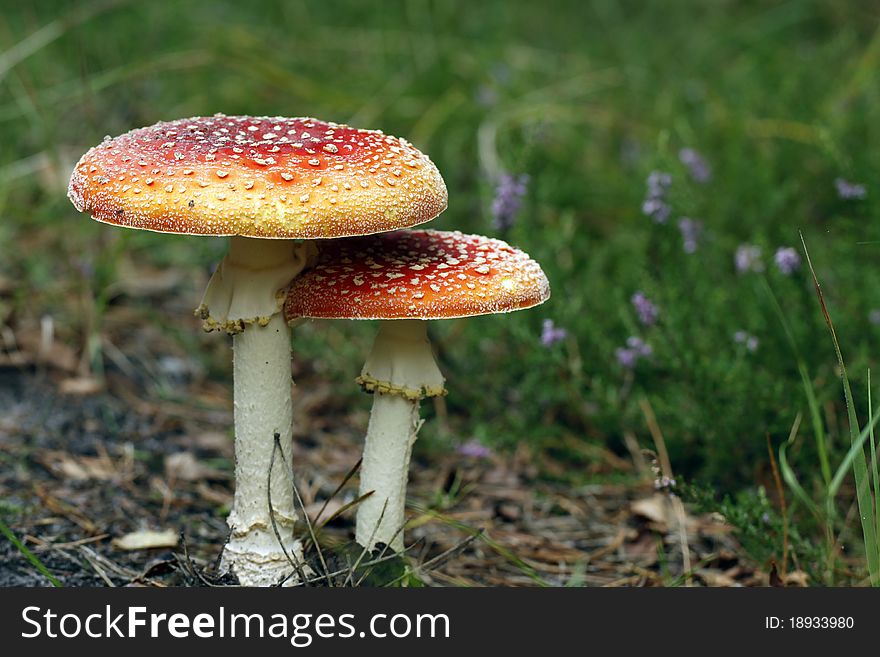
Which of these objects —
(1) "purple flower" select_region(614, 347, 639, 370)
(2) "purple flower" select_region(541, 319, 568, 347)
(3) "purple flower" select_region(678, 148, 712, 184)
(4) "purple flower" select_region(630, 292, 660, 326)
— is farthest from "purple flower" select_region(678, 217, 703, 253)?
(3) "purple flower" select_region(678, 148, 712, 184)

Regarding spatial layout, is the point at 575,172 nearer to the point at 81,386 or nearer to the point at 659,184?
the point at 659,184

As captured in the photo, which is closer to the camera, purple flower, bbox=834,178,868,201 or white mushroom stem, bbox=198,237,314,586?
white mushroom stem, bbox=198,237,314,586

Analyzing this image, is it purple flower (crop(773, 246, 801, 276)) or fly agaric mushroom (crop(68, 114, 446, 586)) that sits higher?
purple flower (crop(773, 246, 801, 276))

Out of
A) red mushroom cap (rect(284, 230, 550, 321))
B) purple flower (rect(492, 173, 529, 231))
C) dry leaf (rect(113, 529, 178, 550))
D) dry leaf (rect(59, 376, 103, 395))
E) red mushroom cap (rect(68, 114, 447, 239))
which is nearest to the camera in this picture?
red mushroom cap (rect(68, 114, 447, 239))

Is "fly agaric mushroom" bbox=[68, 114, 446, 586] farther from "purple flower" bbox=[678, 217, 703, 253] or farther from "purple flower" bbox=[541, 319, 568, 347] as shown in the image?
"purple flower" bbox=[678, 217, 703, 253]

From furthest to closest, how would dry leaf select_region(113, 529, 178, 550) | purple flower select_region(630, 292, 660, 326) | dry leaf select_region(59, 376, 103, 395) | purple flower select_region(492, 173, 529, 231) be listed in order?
1. dry leaf select_region(59, 376, 103, 395)
2. purple flower select_region(492, 173, 529, 231)
3. purple flower select_region(630, 292, 660, 326)
4. dry leaf select_region(113, 529, 178, 550)

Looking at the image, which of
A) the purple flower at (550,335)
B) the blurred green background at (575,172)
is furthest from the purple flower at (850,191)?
the purple flower at (550,335)

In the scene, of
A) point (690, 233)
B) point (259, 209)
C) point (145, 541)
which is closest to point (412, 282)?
point (259, 209)
